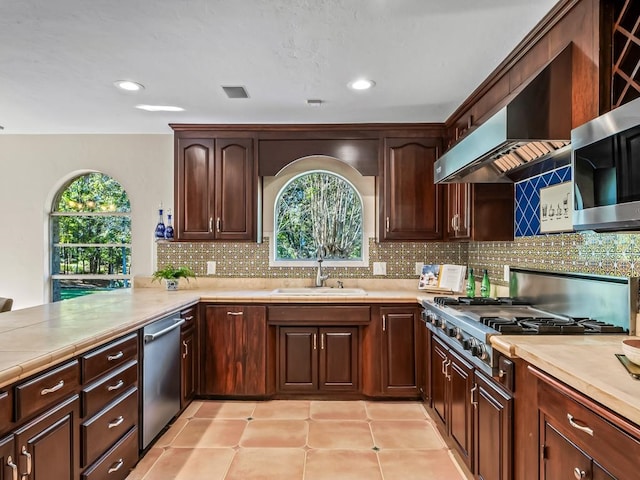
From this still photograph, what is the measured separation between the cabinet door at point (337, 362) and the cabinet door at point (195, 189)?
140 cm

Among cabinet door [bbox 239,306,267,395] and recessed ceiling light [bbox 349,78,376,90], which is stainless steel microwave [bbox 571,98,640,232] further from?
cabinet door [bbox 239,306,267,395]

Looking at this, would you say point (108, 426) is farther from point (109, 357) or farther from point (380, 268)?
point (380, 268)

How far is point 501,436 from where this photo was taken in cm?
175

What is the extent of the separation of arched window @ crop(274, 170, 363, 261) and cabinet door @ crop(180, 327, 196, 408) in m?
1.19

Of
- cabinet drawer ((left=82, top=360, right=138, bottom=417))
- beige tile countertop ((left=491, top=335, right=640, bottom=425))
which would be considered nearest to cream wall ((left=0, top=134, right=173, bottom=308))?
cabinet drawer ((left=82, top=360, right=138, bottom=417))

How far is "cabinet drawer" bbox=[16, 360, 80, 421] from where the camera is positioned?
142 centimetres

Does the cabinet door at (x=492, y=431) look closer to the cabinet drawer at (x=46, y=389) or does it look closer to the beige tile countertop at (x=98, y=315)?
the beige tile countertop at (x=98, y=315)

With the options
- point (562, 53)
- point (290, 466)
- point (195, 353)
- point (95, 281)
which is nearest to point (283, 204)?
point (195, 353)

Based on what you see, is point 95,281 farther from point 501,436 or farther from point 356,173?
point 501,436

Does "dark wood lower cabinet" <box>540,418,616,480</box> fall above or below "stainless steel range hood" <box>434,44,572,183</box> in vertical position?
below

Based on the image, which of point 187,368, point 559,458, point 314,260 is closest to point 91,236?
point 187,368

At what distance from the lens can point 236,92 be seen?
2.85 m

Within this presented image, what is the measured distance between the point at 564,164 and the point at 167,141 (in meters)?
3.35

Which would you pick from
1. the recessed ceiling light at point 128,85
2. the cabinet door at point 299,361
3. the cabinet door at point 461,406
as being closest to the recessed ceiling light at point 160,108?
the recessed ceiling light at point 128,85
